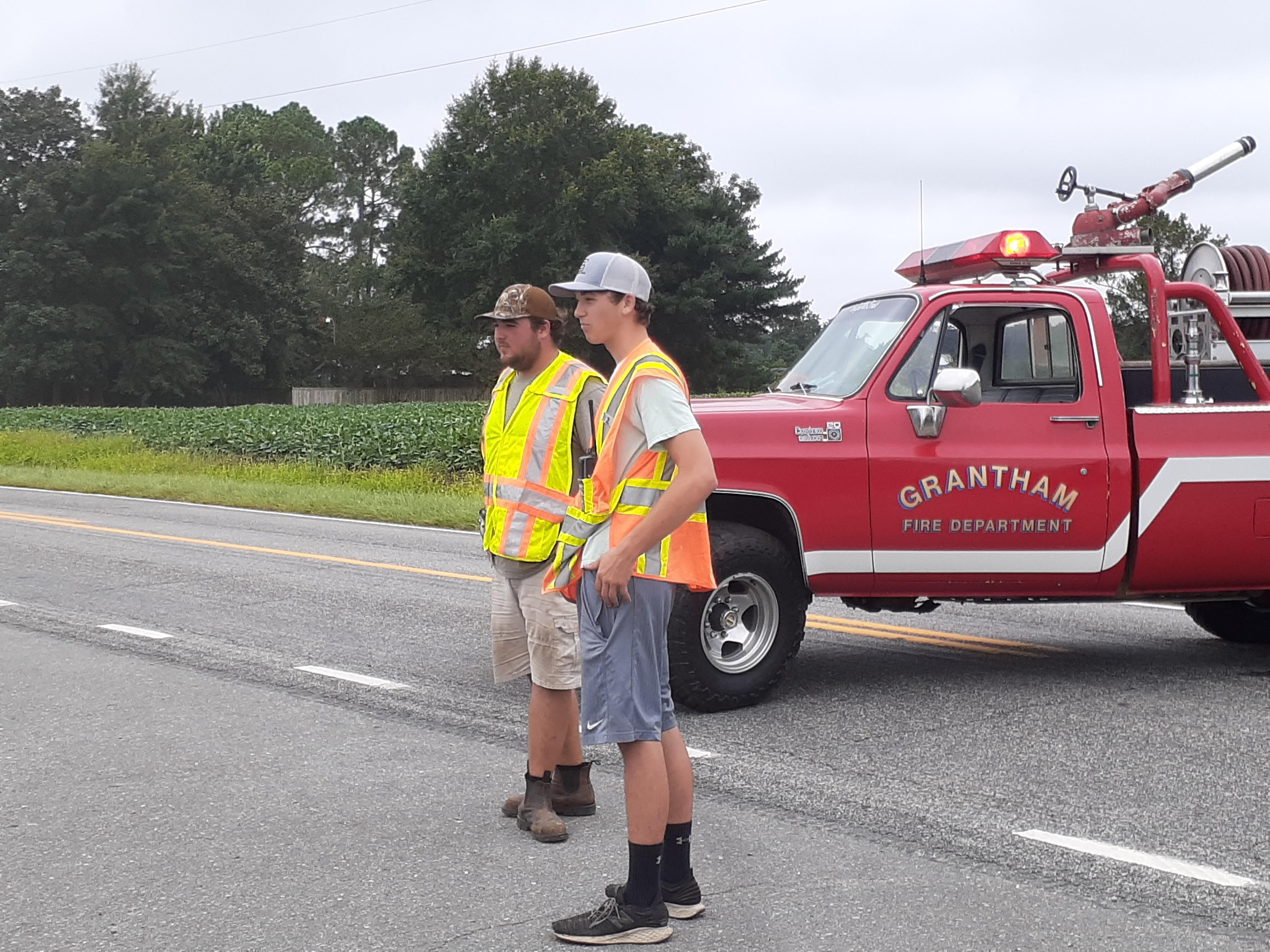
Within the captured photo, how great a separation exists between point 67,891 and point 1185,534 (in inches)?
219

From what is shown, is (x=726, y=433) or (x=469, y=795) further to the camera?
(x=726, y=433)

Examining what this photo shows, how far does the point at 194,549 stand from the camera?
13773 millimetres

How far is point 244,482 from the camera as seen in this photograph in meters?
24.0

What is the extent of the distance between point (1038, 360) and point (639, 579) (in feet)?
13.9

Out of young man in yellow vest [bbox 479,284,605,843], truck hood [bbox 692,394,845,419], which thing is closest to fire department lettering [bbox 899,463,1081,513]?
truck hood [bbox 692,394,845,419]

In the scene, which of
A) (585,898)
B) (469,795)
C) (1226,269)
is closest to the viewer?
(585,898)

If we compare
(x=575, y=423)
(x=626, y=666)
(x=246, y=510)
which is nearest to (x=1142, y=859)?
(x=626, y=666)

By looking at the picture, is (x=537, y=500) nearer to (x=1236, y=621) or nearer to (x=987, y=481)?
(x=987, y=481)

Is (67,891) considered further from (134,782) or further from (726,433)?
(726,433)

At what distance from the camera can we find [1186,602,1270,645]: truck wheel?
354 inches

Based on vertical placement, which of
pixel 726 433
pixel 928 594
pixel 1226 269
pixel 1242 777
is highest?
pixel 1226 269

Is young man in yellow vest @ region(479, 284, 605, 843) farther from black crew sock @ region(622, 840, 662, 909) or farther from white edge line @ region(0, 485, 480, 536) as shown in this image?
white edge line @ region(0, 485, 480, 536)

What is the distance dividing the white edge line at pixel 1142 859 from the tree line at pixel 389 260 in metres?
61.0

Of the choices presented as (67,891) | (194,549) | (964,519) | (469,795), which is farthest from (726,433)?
(194,549)
